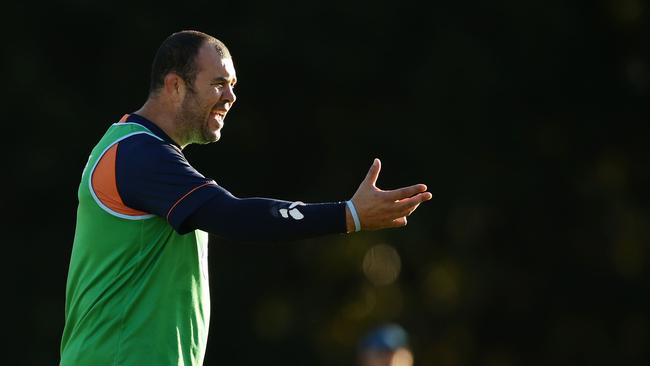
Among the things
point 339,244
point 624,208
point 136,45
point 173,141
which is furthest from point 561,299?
point 173,141

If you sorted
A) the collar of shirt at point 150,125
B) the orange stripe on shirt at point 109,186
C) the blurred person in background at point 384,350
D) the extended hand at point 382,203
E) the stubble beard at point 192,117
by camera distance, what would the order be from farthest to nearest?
the blurred person in background at point 384,350 → the stubble beard at point 192,117 → the collar of shirt at point 150,125 → the orange stripe on shirt at point 109,186 → the extended hand at point 382,203

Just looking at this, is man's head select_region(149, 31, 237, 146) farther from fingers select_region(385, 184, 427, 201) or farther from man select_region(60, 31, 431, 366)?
fingers select_region(385, 184, 427, 201)

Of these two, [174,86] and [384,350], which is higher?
[174,86]

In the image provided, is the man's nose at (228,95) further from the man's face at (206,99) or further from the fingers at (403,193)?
the fingers at (403,193)

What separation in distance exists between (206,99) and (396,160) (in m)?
10.4

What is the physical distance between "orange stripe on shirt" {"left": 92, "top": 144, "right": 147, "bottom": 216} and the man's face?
1.28ft

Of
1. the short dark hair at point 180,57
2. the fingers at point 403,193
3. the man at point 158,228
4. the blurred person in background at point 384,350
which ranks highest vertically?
the short dark hair at point 180,57

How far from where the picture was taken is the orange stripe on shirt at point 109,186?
4922 millimetres

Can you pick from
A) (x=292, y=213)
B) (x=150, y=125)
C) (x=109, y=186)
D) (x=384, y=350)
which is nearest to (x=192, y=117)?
(x=150, y=125)

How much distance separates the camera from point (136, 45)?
49.9ft

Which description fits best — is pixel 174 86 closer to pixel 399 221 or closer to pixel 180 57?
pixel 180 57

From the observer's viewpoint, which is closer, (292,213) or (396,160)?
(292,213)

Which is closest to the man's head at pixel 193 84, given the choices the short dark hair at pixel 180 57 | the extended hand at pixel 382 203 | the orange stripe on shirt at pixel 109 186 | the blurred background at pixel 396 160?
→ the short dark hair at pixel 180 57

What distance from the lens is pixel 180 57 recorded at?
17.3ft
